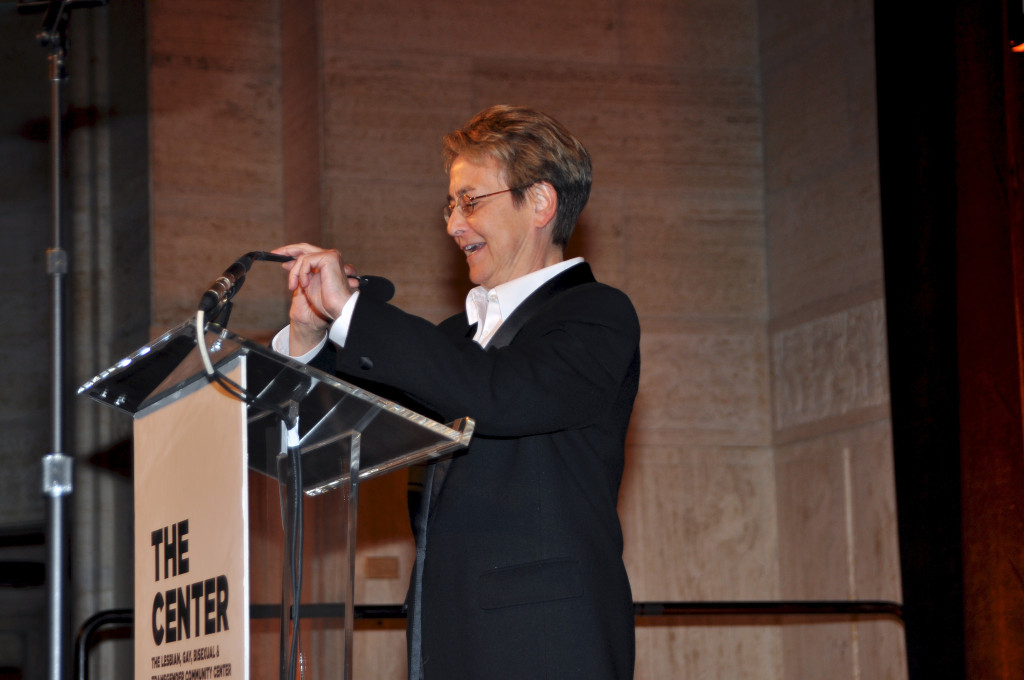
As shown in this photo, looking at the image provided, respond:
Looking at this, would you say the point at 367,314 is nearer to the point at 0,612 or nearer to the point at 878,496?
the point at 878,496

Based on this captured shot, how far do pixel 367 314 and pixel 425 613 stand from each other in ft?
1.74

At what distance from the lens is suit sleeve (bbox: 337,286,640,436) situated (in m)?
1.87

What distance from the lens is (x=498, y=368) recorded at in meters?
1.92

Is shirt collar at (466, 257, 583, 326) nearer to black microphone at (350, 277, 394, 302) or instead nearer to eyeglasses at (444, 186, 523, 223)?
eyeglasses at (444, 186, 523, 223)

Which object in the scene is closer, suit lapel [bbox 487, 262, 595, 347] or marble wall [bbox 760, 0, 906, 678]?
Answer: suit lapel [bbox 487, 262, 595, 347]

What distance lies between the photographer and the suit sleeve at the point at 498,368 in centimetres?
187

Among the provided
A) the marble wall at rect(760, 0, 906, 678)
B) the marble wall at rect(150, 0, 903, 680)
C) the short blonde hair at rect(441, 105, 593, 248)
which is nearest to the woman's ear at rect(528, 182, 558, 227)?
the short blonde hair at rect(441, 105, 593, 248)

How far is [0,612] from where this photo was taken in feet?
15.5

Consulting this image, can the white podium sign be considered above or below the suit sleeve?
below

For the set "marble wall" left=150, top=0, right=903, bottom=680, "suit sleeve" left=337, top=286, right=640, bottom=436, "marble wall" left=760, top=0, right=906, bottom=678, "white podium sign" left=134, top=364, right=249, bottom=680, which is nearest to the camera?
"white podium sign" left=134, top=364, right=249, bottom=680

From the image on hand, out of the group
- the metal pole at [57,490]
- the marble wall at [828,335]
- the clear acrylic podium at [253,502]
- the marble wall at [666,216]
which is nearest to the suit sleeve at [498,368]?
the clear acrylic podium at [253,502]

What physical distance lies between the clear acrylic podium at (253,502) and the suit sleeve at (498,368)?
0.11 metres

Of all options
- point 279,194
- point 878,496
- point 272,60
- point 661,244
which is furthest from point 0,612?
point 878,496

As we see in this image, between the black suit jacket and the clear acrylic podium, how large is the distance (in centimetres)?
15
